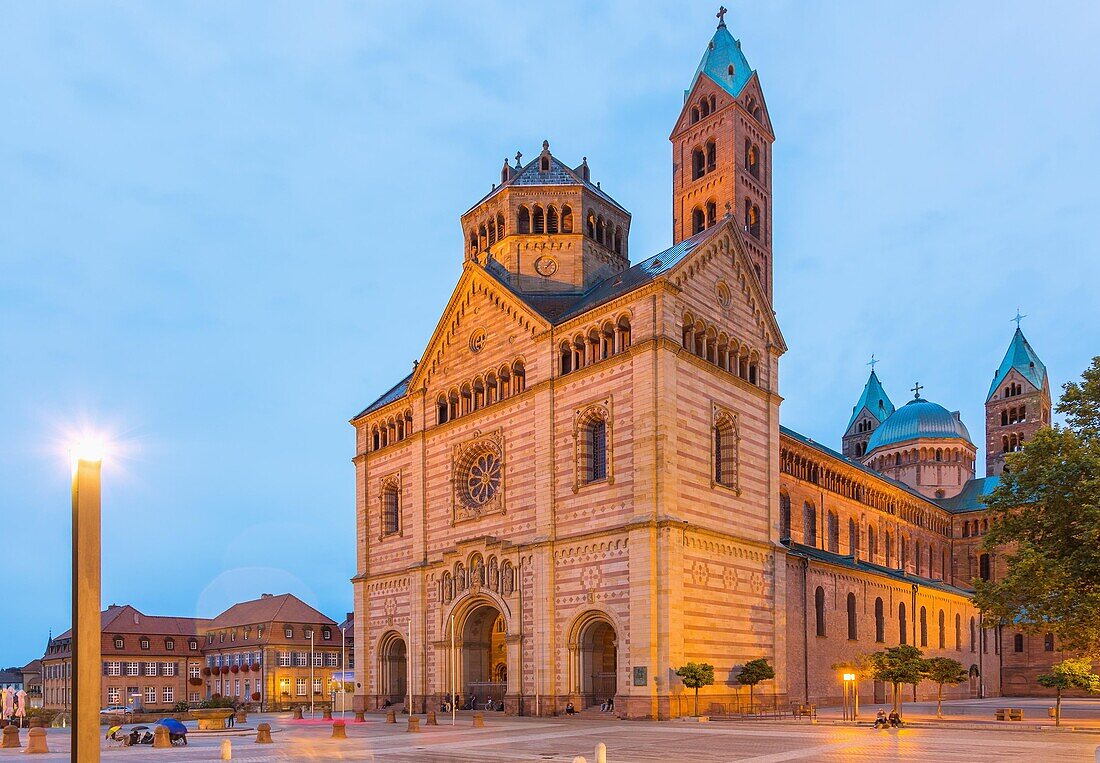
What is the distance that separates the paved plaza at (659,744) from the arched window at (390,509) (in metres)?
19.4

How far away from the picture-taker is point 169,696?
101 meters

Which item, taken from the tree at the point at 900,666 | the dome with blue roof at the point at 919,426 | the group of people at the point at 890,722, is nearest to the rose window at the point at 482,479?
the tree at the point at 900,666

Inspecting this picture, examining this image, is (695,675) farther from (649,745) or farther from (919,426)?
(919,426)

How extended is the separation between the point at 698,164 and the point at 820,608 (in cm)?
3770

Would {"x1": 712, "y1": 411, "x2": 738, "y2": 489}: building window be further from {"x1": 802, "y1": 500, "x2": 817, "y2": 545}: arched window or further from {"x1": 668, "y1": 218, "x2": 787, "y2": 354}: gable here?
{"x1": 802, "y1": 500, "x2": 817, "y2": 545}: arched window

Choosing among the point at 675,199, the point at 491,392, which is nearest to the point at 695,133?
the point at 675,199

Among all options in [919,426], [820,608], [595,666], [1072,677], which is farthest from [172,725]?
[919,426]

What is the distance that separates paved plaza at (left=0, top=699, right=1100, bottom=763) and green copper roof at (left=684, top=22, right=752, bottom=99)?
170 feet

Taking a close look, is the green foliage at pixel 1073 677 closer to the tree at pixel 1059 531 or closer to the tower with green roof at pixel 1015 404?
the tree at pixel 1059 531

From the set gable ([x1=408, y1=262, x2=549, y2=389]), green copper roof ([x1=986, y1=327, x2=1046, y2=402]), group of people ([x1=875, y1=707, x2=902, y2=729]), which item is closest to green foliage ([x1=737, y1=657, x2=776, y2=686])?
group of people ([x1=875, y1=707, x2=902, y2=729])

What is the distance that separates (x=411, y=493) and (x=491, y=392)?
9.61 meters

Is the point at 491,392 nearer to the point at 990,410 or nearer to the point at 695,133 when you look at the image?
the point at 695,133

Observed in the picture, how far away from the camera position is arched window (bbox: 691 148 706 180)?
77312 millimetres

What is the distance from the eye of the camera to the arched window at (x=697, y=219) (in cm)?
7638
